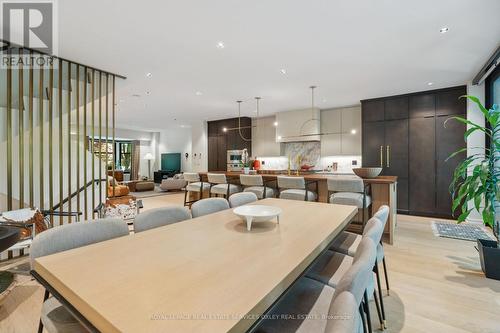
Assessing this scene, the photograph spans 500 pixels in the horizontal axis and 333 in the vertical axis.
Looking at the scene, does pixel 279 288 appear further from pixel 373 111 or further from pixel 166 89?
pixel 373 111

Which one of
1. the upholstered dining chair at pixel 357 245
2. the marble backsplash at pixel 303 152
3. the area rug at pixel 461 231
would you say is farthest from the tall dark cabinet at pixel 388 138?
the upholstered dining chair at pixel 357 245

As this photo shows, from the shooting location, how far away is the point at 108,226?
145 cm

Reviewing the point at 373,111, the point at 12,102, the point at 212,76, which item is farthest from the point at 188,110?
the point at 373,111

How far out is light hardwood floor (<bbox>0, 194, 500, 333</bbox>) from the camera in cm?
170

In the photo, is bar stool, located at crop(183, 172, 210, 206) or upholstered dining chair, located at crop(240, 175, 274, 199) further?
bar stool, located at crop(183, 172, 210, 206)

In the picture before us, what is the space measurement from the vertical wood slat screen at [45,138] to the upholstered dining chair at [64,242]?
1.99 meters

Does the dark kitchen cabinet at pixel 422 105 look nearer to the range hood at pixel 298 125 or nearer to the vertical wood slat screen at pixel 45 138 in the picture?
the range hood at pixel 298 125

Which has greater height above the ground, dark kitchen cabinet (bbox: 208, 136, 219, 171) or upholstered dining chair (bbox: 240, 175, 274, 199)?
dark kitchen cabinet (bbox: 208, 136, 219, 171)

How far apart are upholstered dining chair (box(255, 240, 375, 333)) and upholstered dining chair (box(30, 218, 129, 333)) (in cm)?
89

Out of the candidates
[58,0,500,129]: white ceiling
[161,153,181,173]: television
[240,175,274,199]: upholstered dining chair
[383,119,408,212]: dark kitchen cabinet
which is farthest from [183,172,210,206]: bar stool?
[161,153,181,173]: television

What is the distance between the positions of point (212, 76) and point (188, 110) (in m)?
2.89

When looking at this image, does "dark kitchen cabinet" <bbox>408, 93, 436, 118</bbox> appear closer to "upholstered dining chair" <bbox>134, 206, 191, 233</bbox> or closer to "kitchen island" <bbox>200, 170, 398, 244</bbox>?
"kitchen island" <bbox>200, 170, 398, 244</bbox>

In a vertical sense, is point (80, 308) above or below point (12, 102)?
below

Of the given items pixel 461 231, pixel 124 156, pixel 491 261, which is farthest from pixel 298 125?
pixel 124 156
